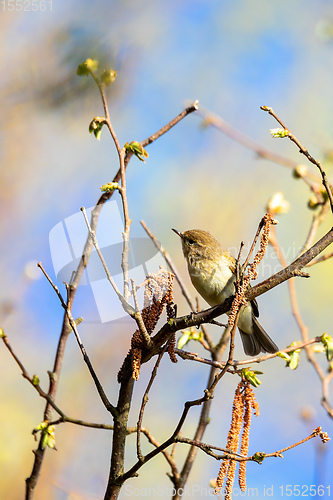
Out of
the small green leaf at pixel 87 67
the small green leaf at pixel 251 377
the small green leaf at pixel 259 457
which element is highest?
the small green leaf at pixel 87 67

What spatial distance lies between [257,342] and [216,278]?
0.64 metres

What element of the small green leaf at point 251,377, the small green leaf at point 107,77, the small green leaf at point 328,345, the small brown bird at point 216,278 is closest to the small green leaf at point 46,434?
the small green leaf at point 251,377

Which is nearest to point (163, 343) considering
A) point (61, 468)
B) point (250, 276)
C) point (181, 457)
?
point (250, 276)

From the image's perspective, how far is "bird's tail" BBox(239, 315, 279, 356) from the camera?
3.93 meters

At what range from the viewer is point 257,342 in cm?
402

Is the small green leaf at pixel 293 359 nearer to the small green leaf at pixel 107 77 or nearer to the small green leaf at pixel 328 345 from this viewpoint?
the small green leaf at pixel 328 345

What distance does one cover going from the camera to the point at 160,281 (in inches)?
65.5

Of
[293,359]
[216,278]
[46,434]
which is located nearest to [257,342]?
[216,278]

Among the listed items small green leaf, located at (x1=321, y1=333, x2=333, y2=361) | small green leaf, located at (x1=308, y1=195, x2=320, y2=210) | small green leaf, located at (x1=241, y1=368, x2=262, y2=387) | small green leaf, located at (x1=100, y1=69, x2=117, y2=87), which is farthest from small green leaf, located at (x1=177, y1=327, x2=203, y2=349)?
small green leaf, located at (x1=100, y1=69, x2=117, y2=87)

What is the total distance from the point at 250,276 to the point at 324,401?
60.4 inches

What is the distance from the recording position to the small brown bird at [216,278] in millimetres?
3725

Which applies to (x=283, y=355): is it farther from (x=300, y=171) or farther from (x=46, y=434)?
(x=300, y=171)

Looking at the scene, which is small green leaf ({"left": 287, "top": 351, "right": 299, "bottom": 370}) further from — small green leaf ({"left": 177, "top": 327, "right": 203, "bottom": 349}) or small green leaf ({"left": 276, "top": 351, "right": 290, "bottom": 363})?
small green leaf ({"left": 177, "top": 327, "right": 203, "bottom": 349})

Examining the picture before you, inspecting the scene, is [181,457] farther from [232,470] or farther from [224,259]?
[232,470]
